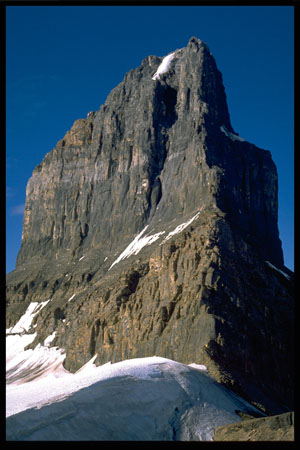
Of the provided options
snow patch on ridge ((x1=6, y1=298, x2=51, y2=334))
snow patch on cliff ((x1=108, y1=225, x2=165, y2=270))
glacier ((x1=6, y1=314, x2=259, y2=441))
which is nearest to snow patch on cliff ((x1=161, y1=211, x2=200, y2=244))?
snow patch on cliff ((x1=108, y1=225, x2=165, y2=270))

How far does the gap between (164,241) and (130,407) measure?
208 feet

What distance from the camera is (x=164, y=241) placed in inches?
3848

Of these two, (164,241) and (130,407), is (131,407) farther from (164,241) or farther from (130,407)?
(164,241)

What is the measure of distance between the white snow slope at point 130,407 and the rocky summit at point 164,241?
6.01m

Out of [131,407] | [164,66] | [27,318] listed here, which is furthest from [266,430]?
[164,66]

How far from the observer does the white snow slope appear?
1233 inches

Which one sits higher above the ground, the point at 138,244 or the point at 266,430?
the point at 138,244

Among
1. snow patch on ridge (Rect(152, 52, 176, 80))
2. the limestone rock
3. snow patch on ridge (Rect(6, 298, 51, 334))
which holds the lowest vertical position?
the limestone rock

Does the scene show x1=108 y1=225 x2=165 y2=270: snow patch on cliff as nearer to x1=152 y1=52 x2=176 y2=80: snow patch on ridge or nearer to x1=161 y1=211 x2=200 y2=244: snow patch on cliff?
x1=161 y1=211 x2=200 y2=244: snow patch on cliff

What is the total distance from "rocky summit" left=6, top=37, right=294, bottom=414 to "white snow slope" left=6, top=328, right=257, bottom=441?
601 centimetres

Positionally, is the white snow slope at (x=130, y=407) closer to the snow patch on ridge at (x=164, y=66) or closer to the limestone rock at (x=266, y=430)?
the limestone rock at (x=266, y=430)

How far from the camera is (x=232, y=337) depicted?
54.1 meters
